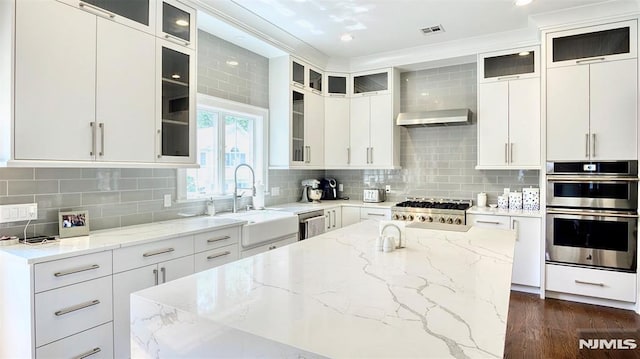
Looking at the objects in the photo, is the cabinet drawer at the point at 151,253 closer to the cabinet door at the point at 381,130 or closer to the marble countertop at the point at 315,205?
the marble countertop at the point at 315,205

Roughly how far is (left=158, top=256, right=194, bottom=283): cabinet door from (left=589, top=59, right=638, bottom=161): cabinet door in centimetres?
373

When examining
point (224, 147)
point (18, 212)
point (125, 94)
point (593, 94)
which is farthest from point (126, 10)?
point (593, 94)

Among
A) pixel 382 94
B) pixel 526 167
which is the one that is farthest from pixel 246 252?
pixel 526 167

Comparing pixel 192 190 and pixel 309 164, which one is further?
pixel 309 164

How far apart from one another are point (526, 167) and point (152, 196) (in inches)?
148

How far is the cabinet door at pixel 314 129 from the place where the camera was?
15.1 ft

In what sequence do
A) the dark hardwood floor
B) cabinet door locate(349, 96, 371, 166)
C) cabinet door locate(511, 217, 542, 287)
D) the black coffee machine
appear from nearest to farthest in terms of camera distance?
the dark hardwood floor
cabinet door locate(511, 217, 542, 287)
cabinet door locate(349, 96, 371, 166)
the black coffee machine

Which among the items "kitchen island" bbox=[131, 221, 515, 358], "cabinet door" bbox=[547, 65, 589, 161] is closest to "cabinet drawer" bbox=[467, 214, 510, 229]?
"cabinet door" bbox=[547, 65, 589, 161]

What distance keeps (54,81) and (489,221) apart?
13.0ft

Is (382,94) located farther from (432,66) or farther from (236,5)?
(236,5)

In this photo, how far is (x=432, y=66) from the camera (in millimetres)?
4754

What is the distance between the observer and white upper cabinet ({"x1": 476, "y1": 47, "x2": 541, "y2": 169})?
395cm

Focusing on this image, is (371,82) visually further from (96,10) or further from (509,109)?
(96,10)

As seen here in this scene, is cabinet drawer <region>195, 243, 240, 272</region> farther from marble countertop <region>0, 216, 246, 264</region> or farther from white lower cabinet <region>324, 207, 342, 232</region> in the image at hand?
white lower cabinet <region>324, 207, 342, 232</region>
